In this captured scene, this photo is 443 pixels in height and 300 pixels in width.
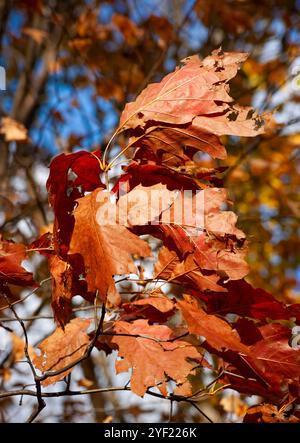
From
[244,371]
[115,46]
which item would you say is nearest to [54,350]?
[244,371]

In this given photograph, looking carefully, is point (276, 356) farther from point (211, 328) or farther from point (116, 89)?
point (116, 89)

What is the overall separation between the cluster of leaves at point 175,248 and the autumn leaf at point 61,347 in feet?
0.12

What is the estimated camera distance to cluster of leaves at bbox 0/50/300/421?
28.2 inches

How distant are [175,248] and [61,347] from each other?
0.34 m

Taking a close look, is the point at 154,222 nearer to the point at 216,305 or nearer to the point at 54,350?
the point at 216,305

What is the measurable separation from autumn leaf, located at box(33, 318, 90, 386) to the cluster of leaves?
0.04 meters

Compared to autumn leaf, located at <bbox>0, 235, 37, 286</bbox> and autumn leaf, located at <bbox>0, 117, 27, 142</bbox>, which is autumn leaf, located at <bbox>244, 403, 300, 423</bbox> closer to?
autumn leaf, located at <bbox>0, 235, 37, 286</bbox>

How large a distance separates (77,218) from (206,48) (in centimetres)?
226

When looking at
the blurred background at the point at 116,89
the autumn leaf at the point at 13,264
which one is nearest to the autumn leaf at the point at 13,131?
the blurred background at the point at 116,89

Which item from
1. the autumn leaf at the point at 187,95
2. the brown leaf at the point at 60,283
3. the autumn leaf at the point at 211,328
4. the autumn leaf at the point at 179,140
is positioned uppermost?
the autumn leaf at the point at 187,95

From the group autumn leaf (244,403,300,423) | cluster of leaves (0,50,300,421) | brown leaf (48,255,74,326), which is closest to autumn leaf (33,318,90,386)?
cluster of leaves (0,50,300,421)

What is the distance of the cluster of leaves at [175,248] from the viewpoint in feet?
2.35

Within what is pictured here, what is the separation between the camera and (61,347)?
0.96 metres

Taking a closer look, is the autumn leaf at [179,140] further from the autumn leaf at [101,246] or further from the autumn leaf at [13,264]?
the autumn leaf at [13,264]
